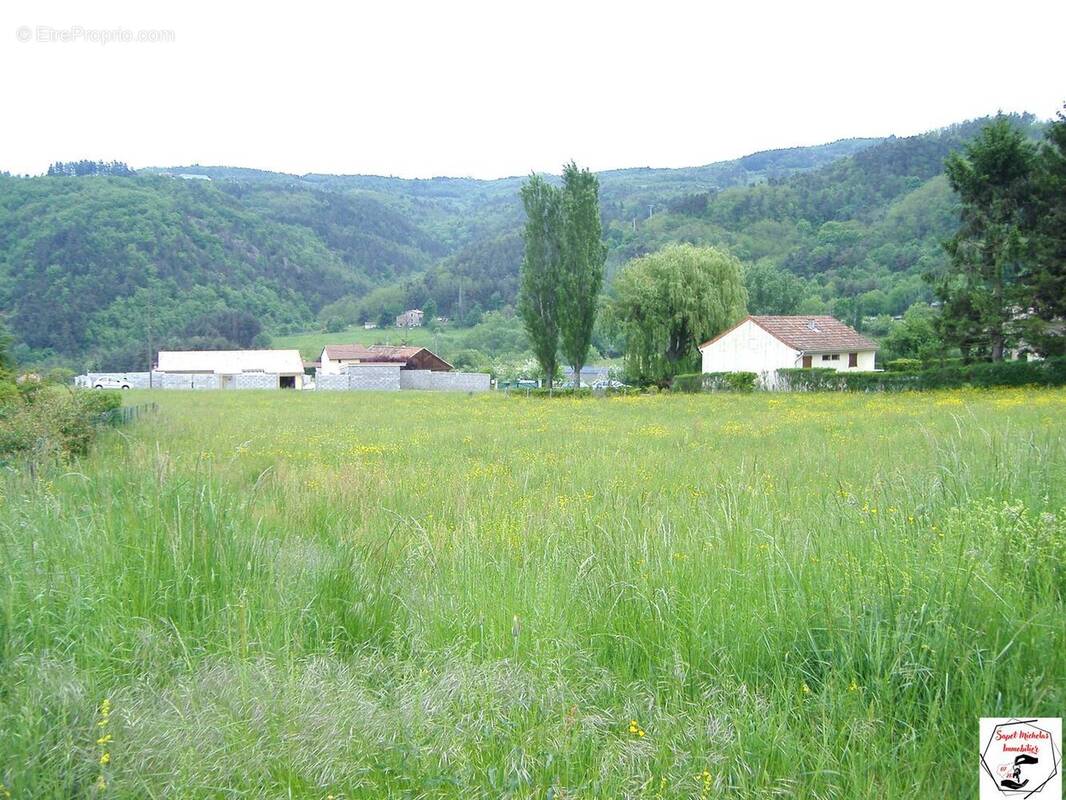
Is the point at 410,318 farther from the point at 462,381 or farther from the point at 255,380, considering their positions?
the point at 462,381

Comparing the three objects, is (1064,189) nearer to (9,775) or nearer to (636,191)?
(9,775)

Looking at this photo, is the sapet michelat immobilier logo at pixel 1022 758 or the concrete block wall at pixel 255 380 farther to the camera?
the concrete block wall at pixel 255 380

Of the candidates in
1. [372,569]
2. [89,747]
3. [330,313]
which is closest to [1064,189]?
[372,569]

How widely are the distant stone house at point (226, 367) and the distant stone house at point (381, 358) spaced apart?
11.6 feet

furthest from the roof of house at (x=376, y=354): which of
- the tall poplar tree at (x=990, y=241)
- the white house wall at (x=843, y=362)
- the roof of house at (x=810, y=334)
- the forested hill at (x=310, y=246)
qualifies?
the tall poplar tree at (x=990, y=241)

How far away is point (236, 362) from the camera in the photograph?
83.6m

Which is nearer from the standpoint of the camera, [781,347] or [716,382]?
[716,382]

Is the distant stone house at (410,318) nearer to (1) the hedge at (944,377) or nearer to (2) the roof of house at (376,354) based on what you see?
(2) the roof of house at (376,354)

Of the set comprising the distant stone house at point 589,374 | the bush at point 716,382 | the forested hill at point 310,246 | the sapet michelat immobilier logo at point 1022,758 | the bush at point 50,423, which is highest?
the forested hill at point 310,246

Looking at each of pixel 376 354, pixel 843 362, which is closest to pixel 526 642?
pixel 843 362

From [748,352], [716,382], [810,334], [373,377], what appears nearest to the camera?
[716,382]

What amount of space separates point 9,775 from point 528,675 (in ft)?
6.72

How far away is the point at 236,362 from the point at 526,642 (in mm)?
85917

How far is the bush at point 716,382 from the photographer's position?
39719mm
